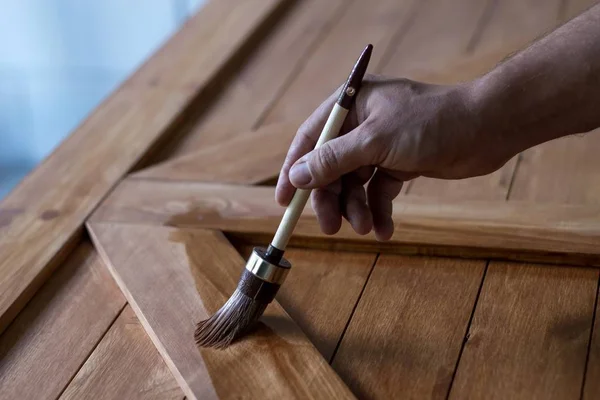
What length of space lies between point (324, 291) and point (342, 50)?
81 cm

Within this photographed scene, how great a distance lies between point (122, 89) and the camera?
1.67m

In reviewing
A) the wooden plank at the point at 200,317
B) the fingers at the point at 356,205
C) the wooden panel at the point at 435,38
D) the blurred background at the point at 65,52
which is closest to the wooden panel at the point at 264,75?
the wooden panel at the point at 435,38

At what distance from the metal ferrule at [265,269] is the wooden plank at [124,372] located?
0.16 metres

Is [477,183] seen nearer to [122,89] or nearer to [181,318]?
[181,318]

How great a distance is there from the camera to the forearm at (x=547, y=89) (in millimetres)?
891

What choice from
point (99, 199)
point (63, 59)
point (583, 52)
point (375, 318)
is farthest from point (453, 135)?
point (63, 59)

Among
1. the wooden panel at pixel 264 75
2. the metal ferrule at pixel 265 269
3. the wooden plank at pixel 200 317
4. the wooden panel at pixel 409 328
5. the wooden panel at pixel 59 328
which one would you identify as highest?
the metal ferrule at pixel 265 269

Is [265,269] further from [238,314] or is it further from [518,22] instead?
[518,22]

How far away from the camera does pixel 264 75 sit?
175cm

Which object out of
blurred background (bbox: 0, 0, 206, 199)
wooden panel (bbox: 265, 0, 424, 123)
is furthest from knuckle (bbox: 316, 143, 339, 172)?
blurred background (bbox: 0, 0, 206, 199)

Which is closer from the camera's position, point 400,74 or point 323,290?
point 323,290

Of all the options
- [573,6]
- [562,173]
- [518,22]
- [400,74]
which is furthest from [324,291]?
[573,6]

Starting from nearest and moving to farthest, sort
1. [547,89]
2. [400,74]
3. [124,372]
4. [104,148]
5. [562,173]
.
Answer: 1. [547,89]
2. [124,372]
3. [562,173]
4. [104,148]
5. [400,74]

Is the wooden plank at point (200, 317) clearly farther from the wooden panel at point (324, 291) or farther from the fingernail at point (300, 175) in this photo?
the fingernail at point (300, 175)
